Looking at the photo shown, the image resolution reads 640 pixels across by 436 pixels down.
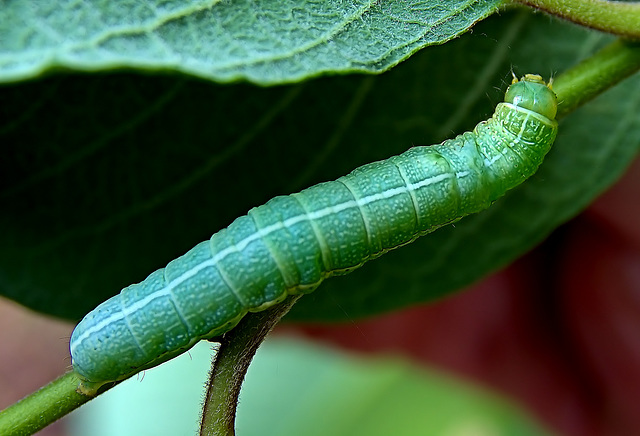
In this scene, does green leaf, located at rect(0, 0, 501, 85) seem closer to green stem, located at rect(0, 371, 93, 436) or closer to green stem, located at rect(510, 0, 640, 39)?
green stem, located at rect(510, 0, 640, 39)

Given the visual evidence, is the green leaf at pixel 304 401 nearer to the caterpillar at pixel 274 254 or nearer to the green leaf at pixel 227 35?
the caterpillar at pixel 274 254

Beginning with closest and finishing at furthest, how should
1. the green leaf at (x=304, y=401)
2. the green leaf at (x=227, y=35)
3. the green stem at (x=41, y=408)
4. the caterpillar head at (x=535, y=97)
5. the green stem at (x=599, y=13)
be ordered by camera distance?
the green leaf at (x=227, y=35), the green stem at (x=41, y=408), the green stem at (x=599, y=13), the caterpillar head at (x=535, y=97), the green leaf at (x=304, y=401)

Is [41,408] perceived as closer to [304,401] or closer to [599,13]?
[599,13]

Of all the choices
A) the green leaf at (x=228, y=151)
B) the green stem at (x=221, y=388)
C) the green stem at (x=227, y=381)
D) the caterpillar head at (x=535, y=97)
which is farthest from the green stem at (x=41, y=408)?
the caterpillar head at (x=535, y=97)

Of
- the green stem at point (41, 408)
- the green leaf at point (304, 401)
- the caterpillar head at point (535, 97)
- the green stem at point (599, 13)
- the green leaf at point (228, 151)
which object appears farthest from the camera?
the green leaf at point (304, 401)

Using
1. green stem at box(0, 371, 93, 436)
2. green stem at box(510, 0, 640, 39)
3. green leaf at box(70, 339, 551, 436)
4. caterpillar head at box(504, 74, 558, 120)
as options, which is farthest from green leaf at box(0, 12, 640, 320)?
green leaf at box(70, 339, 551, 436)

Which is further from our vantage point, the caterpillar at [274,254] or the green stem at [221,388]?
the caterpillar at [274,254]

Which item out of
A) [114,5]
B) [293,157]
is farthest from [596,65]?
[114,5]
